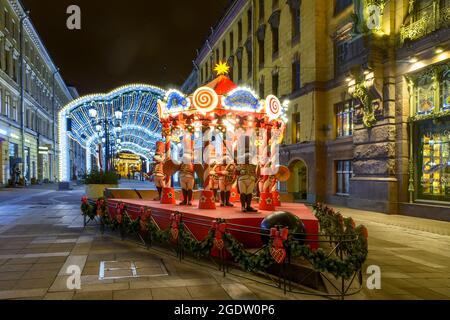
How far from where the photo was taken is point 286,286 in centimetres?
658

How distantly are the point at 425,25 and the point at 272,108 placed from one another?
7782 millimetres

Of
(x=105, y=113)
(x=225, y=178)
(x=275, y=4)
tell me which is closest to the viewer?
(x=225, y=178)

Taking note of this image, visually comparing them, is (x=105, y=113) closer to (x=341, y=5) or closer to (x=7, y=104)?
(x=7, y=104)

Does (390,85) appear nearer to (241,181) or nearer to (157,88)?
(241,181)

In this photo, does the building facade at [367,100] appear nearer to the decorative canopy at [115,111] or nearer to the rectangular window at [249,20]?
the rectangular window at [249,20]

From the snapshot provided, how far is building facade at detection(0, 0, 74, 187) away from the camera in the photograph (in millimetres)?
34125

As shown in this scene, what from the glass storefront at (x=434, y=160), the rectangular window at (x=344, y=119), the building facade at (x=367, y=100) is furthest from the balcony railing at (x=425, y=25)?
the rectangular window at (x=344, y=119)

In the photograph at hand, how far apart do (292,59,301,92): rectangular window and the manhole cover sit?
19.6 m

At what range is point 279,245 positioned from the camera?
6.26 m

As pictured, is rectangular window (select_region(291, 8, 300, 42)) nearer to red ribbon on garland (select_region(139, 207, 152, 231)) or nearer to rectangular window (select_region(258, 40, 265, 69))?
rectangular window (select_region(258, 40, 265, 69))

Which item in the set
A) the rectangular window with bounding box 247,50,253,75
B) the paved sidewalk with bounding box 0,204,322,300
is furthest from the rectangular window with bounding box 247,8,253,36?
the paved sidewalk with bounding box 0,204,322,300

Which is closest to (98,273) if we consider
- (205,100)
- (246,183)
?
(246,183)

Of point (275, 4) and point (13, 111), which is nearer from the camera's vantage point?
point (275, 4)

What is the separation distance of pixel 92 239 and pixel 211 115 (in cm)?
505
